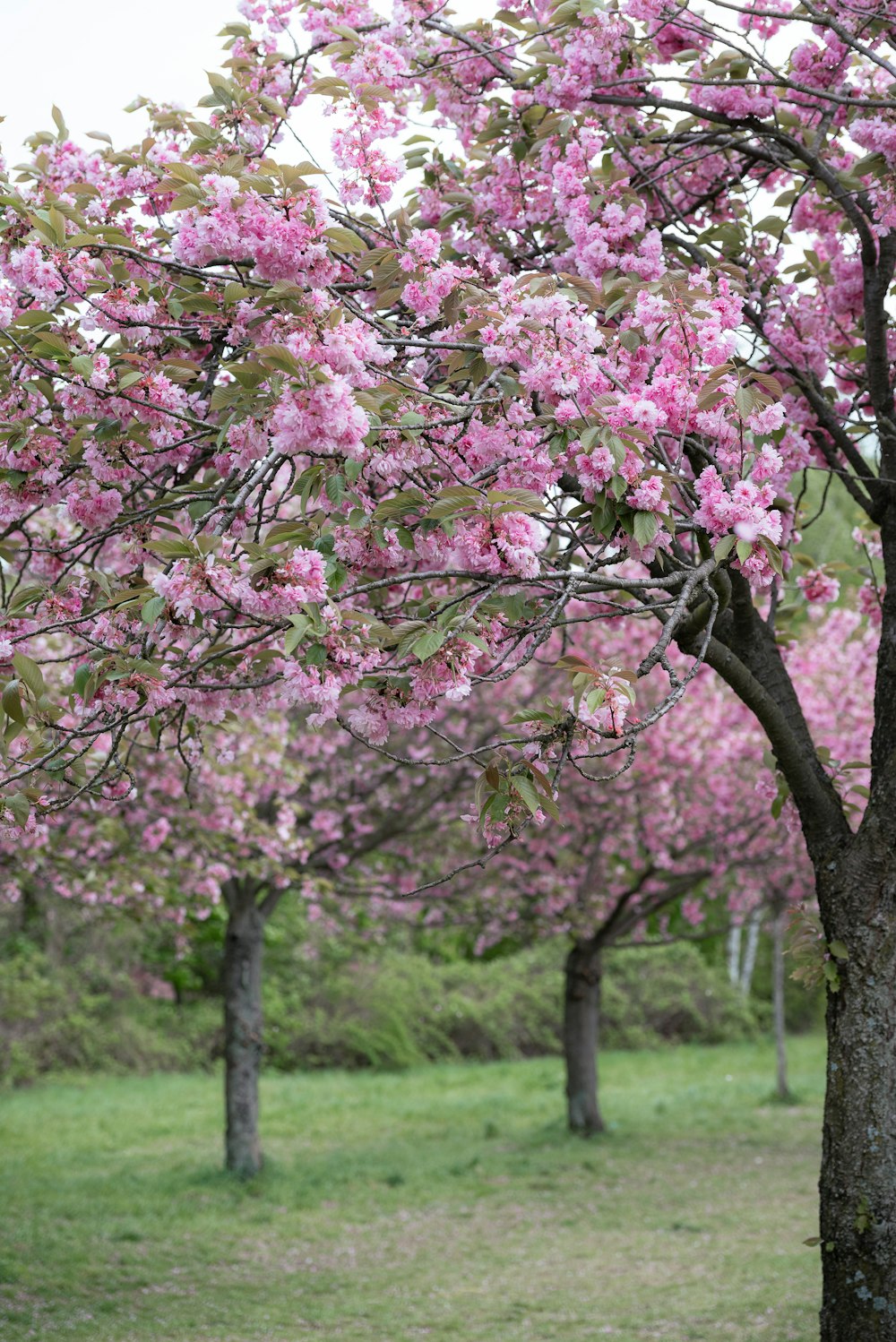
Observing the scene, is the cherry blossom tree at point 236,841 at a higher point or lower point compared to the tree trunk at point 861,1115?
higher

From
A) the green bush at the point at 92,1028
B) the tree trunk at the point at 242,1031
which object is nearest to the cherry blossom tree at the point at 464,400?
the tree trunk at the point at 242,1031

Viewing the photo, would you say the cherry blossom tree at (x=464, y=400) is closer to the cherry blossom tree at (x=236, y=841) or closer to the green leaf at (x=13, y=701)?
the green leaf at (x=13, y=701)

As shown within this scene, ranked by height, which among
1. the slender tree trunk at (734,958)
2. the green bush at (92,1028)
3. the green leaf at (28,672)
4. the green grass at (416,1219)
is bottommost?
the green grass at (416,1219)

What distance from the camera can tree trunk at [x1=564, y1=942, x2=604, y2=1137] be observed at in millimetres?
13500

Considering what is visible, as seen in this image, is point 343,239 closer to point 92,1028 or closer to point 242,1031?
point 242,1031

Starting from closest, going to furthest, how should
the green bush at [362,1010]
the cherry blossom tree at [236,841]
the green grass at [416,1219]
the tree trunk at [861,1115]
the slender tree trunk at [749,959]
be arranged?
the tree trunk at [861,1115] < the green grass at [416,1219] < the cherry blossom tree at [236,841] < the green bush at [362,1010] < the slender tree trunk at [749,959]

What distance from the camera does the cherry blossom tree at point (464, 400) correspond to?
3.27 meters

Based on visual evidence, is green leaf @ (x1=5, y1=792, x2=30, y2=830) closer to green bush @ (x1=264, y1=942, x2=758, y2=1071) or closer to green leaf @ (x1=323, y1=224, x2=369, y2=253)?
green leaf @ (x1=323, y1=224, x2=369, y2=253)

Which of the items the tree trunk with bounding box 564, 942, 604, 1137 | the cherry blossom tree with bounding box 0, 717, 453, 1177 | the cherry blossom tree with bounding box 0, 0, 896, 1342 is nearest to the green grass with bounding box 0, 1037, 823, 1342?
the tree trunk with bounding box 564, 942, 604, 1137

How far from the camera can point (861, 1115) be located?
4.34 meters

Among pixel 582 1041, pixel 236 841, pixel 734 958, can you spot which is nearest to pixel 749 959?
pixel 734 958

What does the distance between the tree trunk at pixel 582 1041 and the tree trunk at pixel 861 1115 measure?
9.16 m

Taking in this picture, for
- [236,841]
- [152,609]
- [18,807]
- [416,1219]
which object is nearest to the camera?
[152,609]

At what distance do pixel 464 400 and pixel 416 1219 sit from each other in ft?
25.9
